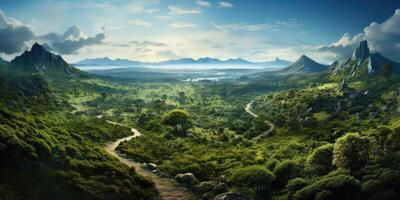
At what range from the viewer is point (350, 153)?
63.8 meters

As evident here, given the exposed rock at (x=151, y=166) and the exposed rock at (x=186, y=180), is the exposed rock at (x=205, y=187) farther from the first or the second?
the exposed rock at (x=151, y=166)

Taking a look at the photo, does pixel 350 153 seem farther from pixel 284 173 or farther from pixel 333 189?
pixel 333 189

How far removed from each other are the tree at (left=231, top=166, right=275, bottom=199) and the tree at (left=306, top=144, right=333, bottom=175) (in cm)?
1135

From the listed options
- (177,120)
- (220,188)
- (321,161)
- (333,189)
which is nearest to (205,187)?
(220,188)

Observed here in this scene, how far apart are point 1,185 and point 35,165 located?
24.4ft

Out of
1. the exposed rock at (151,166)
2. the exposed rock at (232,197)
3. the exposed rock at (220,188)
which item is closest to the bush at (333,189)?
the exposed rock at (232,197)

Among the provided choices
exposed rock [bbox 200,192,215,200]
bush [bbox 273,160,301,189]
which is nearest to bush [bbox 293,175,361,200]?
bush [bbox 273,160,301,189]

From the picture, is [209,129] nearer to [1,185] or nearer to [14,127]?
[14,127]

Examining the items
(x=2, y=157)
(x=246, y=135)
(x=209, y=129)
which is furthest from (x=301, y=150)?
(x=209, y=129)

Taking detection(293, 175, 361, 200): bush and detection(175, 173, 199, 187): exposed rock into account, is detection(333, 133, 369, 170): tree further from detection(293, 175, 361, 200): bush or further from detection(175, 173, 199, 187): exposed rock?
detection(175, 173, 199, 187): exposed rock

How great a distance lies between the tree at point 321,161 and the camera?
2645 inches

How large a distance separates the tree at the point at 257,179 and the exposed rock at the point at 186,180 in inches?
340

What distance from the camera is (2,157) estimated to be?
162ft

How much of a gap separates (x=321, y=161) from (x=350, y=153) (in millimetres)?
6561
